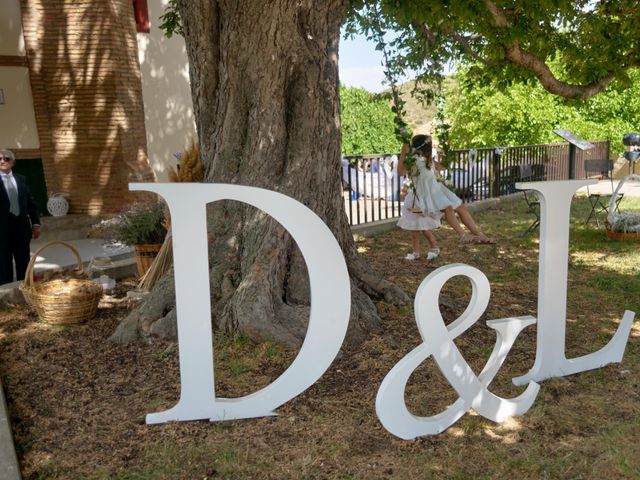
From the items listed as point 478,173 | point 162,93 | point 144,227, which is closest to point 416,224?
point 144,227

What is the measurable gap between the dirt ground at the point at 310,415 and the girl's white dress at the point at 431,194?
2637 mm

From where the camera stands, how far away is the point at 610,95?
2080 centimetres

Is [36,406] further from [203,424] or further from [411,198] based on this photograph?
[411,198]

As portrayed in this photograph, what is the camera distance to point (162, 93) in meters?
11.9

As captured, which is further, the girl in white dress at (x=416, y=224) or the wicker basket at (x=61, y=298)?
the girl in white dress at (x=416, y=224)

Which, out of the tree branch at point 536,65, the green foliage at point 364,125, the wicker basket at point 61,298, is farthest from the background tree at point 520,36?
the green foliage at point 364,125

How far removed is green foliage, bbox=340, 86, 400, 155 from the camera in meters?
22.8

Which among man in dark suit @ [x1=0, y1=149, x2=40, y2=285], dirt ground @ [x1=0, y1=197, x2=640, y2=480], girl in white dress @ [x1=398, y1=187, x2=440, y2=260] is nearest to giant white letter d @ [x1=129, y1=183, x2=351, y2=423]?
dirt ground @ [x1=0, y1=197, x2=640, y2=480]

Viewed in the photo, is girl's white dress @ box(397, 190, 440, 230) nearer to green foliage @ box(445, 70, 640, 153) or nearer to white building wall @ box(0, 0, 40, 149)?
white building wall @ box(0, 0, 40, 149)

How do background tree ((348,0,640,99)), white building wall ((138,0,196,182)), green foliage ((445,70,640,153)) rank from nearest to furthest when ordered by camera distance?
background tree ((348,0,640,99))
white building wall ((138,0,196,182))
green foliage ((445,70,640,153))

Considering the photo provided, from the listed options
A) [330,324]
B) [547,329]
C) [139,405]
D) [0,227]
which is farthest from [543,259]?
[0,227]

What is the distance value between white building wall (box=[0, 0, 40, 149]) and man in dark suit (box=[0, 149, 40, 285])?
454 centimetres

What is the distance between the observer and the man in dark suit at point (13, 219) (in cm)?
611

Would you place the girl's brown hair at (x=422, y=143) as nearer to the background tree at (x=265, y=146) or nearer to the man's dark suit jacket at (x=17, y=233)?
the background tree at (x=265, y=146)
